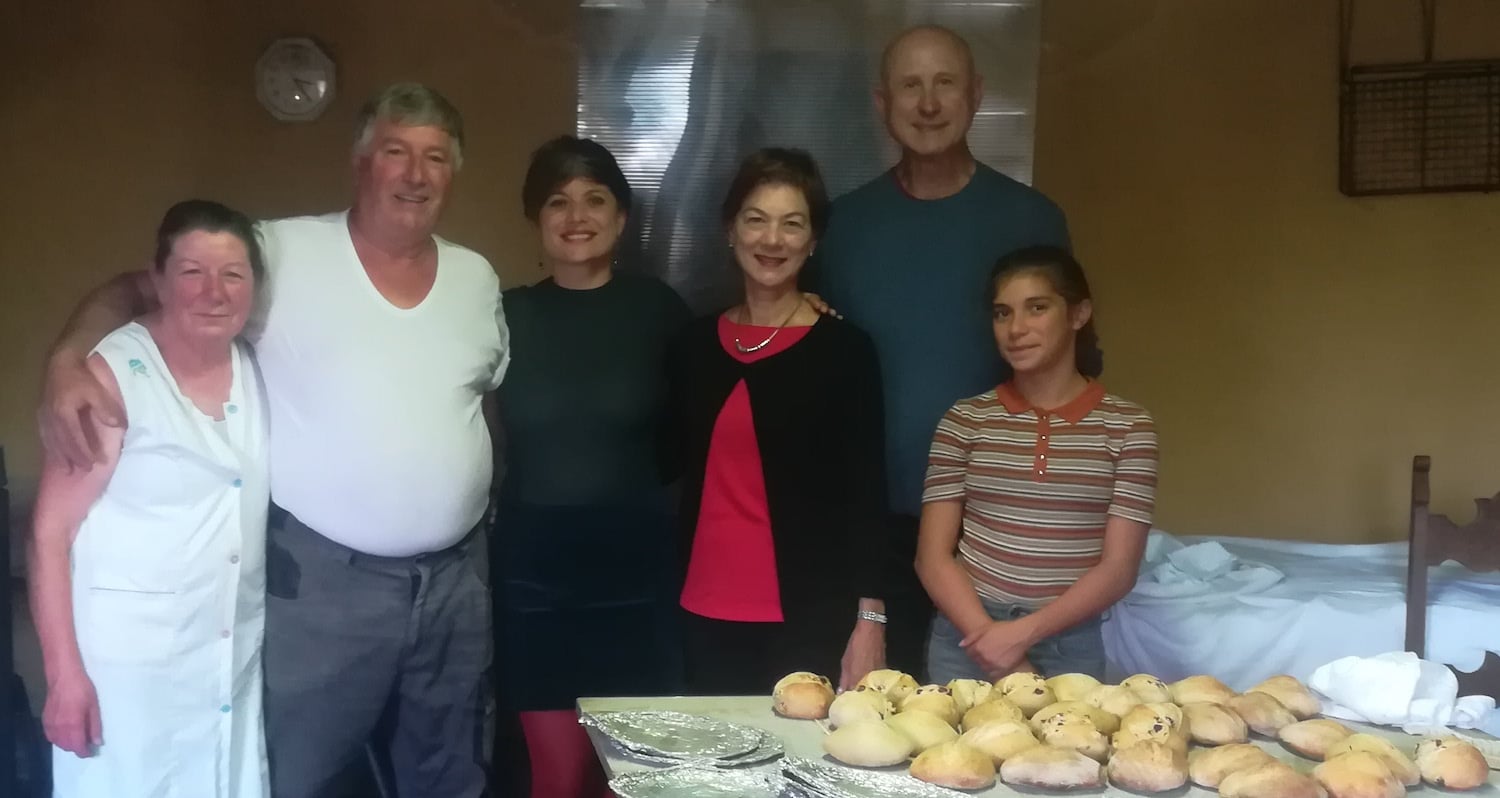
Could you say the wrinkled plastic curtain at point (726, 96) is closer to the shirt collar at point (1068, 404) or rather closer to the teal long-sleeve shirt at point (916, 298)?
the teal long-sleeve shirt at point (916, 298)

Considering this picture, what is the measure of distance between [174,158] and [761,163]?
0.59 meters

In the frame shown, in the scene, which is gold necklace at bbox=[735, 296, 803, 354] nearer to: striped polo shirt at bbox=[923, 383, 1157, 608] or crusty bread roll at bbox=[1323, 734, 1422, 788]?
striped polo shirt at bbox=[923, 383, 1157, 608]

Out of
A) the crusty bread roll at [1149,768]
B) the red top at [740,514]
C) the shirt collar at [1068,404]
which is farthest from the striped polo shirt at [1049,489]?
the crusty bread roll at [1149,768]

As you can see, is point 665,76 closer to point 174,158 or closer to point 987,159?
point 987,159

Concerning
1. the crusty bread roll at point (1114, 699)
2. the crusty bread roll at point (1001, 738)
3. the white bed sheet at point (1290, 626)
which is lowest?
the white bed sheet at point (1290, 626)

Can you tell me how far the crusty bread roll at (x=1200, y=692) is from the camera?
0.91m

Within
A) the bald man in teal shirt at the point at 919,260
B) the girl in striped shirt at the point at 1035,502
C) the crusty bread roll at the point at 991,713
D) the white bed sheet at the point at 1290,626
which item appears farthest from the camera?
the white bed sheet at the point at 1290,626

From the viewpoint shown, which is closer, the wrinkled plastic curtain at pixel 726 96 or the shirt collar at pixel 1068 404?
the shirt collar at pixel 1068 404

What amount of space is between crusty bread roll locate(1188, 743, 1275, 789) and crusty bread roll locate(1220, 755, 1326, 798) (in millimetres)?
15

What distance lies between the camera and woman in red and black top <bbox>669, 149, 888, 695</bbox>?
48.9 inches

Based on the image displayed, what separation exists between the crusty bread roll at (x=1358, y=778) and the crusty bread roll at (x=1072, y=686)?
17 cm

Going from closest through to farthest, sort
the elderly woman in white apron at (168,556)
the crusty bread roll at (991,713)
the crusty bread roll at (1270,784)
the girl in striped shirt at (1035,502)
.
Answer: the crusty bread roll at (1270,784), the crusty bread roll at (991,713), the elderly woman in white apron at (168,556), the girl in striped shirt at (1035,502)

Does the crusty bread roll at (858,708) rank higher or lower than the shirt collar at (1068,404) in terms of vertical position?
lower

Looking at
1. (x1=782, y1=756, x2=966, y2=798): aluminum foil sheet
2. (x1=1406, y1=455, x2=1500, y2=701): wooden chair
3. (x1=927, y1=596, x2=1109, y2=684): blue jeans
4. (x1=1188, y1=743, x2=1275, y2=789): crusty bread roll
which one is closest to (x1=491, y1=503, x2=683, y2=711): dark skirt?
(x1=927, y1=596, x2=1109, y2=684): blue jeans
